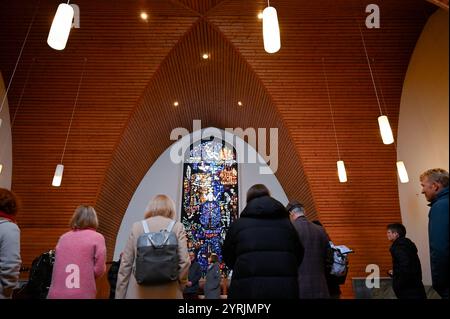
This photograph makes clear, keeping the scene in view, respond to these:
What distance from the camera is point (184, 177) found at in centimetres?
1298

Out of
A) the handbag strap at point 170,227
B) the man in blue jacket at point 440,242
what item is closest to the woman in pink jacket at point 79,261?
the handbag strap at point 170,227

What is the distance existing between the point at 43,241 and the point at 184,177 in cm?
556

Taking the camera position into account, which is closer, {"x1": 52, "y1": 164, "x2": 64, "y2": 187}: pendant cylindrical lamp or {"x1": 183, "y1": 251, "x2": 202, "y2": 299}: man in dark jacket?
{"x1": 183, "y1": 251, "x2": 202, "y2": 299}: man in dark jacket

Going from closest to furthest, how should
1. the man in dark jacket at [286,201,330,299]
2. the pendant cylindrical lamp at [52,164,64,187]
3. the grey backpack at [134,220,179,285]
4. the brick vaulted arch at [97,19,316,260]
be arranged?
1. the grey backpack at [134,220,179,285]
2. the man in dark jacket at [286,201,330,299]
3. the pendant cylindrical lamp at [52,164,64,187]
4. the brick vaulted arch at [97,19,316,260]

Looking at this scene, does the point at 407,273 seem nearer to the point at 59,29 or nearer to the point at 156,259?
the point at 156,259

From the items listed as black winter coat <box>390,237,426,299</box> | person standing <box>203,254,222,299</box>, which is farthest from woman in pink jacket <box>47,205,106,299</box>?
person standing <box>203,254,222,299</box>

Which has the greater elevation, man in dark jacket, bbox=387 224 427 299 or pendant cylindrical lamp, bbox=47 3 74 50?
pendant cylindrical lamp, bbox=47 3 74 50

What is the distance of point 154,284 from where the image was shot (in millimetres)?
2500

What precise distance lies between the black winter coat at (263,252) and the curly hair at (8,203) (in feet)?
5.18

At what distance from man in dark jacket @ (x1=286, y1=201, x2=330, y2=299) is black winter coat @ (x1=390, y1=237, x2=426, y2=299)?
Answer: 3.59ft

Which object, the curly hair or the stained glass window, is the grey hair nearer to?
the curly hair

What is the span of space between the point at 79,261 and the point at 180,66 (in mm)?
6987

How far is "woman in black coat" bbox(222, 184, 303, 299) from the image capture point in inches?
89.9
